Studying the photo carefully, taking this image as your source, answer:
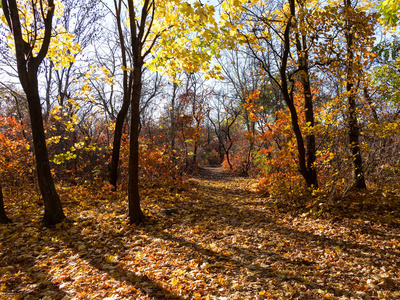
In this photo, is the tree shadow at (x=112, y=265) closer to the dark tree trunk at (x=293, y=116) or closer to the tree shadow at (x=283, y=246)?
the tree shadow at (x=283, y=246)

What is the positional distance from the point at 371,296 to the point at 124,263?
334 cm

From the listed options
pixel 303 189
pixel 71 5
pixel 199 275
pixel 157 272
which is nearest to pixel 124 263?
pixel 157 272

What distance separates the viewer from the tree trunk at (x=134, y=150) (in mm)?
4947

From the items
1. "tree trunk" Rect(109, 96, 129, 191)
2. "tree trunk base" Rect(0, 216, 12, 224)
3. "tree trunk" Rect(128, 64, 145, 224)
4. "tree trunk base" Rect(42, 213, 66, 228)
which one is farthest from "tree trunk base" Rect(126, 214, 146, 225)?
"tree trunk" Rect(109, 96, 129, 191)

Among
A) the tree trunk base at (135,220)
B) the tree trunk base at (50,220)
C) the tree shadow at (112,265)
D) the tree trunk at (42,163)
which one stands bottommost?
the tree shadow at (112,265)

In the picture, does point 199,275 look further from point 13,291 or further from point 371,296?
point 13,291

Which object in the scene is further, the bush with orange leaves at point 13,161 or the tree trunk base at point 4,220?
the bush with orange leaves at point 13,161

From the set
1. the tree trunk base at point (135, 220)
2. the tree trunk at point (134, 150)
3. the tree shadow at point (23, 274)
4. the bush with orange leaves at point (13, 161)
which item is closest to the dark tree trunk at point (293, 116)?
the tree trunk at point (134, 150)

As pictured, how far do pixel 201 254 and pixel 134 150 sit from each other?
8.84ft

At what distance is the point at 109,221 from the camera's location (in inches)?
210

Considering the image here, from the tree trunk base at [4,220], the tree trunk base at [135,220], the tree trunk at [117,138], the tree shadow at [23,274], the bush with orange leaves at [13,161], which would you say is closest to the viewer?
the tree shadow at [23,274]

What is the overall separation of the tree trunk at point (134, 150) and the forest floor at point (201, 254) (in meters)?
0.34

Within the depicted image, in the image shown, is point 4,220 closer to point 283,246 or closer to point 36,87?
point 36,87

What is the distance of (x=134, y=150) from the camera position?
509 centimetres
